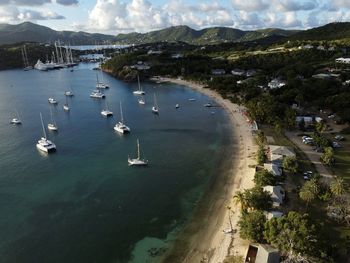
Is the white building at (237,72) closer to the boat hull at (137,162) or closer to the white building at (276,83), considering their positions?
the white building at (276,83)

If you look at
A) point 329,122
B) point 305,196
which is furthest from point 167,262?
point 329,122

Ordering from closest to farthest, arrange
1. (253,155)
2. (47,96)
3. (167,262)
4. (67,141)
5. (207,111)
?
(167,262), (253,155), (67,141), (207,111), (47,96)

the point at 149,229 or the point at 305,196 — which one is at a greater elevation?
the point at 305,196

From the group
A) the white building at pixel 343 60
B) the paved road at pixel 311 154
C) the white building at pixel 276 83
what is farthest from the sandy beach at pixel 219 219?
the white building at pixel 343 60

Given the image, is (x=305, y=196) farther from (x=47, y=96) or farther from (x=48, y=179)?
(x=47, y=96)

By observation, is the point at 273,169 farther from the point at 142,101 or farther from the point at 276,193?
the point at 142,101

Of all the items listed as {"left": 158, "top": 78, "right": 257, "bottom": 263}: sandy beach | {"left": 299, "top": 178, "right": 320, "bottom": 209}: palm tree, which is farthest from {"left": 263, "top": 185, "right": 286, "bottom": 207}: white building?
→ {"left": 158, "top": 78, "right": 257, "bottom": 263}: sandy beach

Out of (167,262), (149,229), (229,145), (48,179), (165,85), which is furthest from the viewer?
(165,85)
